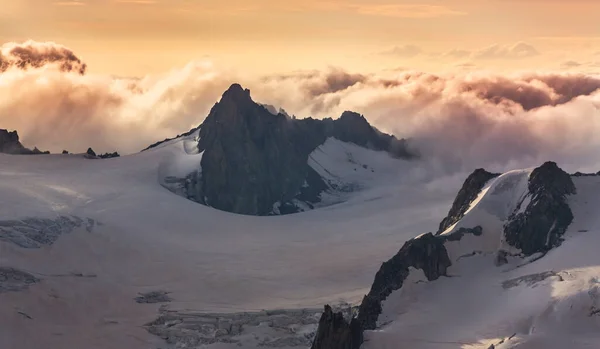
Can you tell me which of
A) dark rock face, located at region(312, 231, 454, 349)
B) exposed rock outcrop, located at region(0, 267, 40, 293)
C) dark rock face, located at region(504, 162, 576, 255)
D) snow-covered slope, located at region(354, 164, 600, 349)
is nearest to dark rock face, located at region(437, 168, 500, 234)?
snow-covered slope, located at region(354, 164, 600, 349)

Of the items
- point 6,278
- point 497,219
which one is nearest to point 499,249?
point 497,219

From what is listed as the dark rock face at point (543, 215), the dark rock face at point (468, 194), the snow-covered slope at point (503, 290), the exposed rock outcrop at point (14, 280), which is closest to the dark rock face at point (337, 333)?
the snow-covered slope at point (503, 290)

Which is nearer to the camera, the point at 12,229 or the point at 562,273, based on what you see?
the point at 562,273

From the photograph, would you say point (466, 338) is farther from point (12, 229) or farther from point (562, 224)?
point (12, 229)

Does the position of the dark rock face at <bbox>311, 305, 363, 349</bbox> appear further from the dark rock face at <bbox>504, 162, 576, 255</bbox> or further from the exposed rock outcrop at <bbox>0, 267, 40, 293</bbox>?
the exposed rock outcrop at <bbox>0, 267, 40, 293</bbox>

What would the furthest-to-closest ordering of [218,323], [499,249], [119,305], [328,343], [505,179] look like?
1. [119,305]
2. [218,323]
3. [505,179]
4. [499,249]
5. [328,343]

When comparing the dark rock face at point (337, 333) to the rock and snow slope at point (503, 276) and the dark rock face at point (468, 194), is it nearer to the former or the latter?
the rock and snow slope at point (503, 276)
